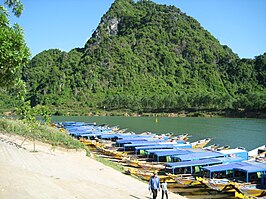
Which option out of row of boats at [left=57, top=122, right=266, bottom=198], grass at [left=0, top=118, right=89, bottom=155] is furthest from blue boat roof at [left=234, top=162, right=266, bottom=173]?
grass at [left=0, top=118, right=89, bottom=155]

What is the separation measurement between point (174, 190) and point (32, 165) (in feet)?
31.1

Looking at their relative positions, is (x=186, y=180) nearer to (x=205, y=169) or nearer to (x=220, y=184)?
(x=205, y=169)

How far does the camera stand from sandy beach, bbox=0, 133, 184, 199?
1073 cm

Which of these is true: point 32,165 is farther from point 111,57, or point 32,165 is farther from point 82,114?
point 111,57

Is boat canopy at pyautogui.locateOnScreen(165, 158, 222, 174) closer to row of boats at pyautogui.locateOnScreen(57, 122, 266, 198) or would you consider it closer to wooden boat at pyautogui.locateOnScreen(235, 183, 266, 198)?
row of boats at pyautogui.locateOnScreen(57, 122, 266, 198)

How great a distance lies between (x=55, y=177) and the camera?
14.7 m

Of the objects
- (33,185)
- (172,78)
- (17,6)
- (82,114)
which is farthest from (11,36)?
(172,78)

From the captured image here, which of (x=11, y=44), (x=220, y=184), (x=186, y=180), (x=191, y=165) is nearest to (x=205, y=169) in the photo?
(x=191, y=165)

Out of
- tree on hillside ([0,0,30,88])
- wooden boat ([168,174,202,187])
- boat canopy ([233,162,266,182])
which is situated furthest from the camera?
wooden boat ([168,174,202,187])

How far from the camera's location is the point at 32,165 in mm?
16266

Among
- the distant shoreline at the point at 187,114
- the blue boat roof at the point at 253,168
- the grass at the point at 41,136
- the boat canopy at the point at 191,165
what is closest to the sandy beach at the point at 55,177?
the grass at the point at 41,136

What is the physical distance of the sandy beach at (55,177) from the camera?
1073 centimetres

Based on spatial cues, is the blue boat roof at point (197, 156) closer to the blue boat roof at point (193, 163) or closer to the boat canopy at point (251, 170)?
the blue boat roof at point (193, 163)

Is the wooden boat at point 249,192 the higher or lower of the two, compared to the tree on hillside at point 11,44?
lower
